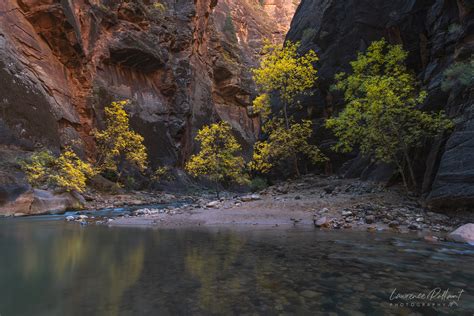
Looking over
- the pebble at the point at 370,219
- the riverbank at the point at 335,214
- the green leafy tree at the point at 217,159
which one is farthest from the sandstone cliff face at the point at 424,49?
the green leafy tree at the point at 217,159

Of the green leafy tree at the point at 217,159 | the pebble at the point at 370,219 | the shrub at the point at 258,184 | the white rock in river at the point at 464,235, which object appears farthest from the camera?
the shrub at the point at 258,184

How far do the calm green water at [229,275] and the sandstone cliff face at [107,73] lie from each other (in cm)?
1284

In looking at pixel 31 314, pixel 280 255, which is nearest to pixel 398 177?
pixel 280 255

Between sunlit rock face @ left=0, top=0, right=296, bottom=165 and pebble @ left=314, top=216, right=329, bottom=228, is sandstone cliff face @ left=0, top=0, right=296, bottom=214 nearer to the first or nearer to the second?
sunlit rock face @ left=0, top=0, right=296, bottom=165

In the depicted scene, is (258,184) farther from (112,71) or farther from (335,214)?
(112,71)

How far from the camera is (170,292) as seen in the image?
417 centimetres

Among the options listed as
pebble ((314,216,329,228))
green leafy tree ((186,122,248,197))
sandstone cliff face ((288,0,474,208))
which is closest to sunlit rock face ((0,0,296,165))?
green leafy tree ((186,122,248,197))

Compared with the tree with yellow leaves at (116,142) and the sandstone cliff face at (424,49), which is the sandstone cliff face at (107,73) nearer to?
the tree with yellow leaves at (116,142)

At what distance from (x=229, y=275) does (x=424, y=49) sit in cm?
1712

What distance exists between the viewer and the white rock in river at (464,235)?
7415 millimetres

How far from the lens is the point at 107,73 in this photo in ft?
113

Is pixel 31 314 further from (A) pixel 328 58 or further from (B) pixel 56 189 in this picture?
(A) pixel 328 58

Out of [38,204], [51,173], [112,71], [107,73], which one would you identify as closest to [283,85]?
[51,173]

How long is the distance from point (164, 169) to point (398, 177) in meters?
27.4
